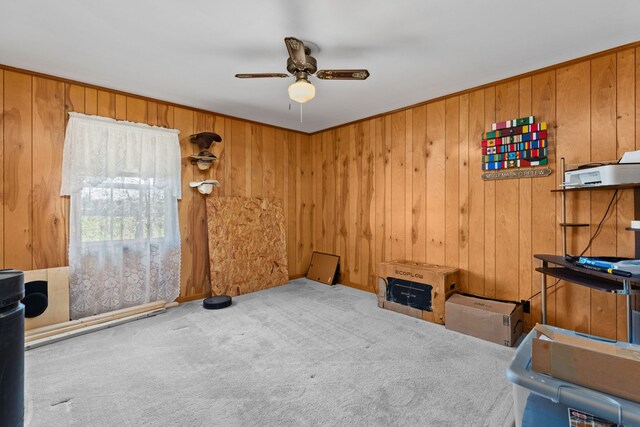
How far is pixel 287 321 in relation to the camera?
3000 millimetres

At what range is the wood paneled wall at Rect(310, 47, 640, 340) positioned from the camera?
→ 2377 mm

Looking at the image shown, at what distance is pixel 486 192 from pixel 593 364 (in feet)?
7.59

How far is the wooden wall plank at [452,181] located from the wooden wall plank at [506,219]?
0.39m

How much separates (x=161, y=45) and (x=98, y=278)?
230cm

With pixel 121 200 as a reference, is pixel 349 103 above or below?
above

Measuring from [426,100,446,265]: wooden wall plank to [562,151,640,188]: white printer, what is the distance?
1.36m

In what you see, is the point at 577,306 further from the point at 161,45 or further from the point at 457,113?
the point at 161,45

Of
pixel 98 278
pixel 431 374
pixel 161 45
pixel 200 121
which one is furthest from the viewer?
pixel 200 121

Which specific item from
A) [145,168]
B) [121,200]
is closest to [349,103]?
[145,168]

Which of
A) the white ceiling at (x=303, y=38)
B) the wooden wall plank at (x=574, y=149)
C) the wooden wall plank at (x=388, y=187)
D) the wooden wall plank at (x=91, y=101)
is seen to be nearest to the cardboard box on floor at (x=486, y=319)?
the wooden wall plank at (x=574, y=149)

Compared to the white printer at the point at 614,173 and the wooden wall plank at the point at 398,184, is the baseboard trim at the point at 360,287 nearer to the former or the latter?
the wooden wall plank at the point at 398,184

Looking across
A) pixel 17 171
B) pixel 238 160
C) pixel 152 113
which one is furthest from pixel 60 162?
pixel 238 160

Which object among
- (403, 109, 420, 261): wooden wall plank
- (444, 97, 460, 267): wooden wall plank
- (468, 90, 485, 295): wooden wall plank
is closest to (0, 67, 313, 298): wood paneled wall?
(403, 109, 420, 261): wooden wall plank

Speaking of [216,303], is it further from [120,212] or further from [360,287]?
[360,287]
